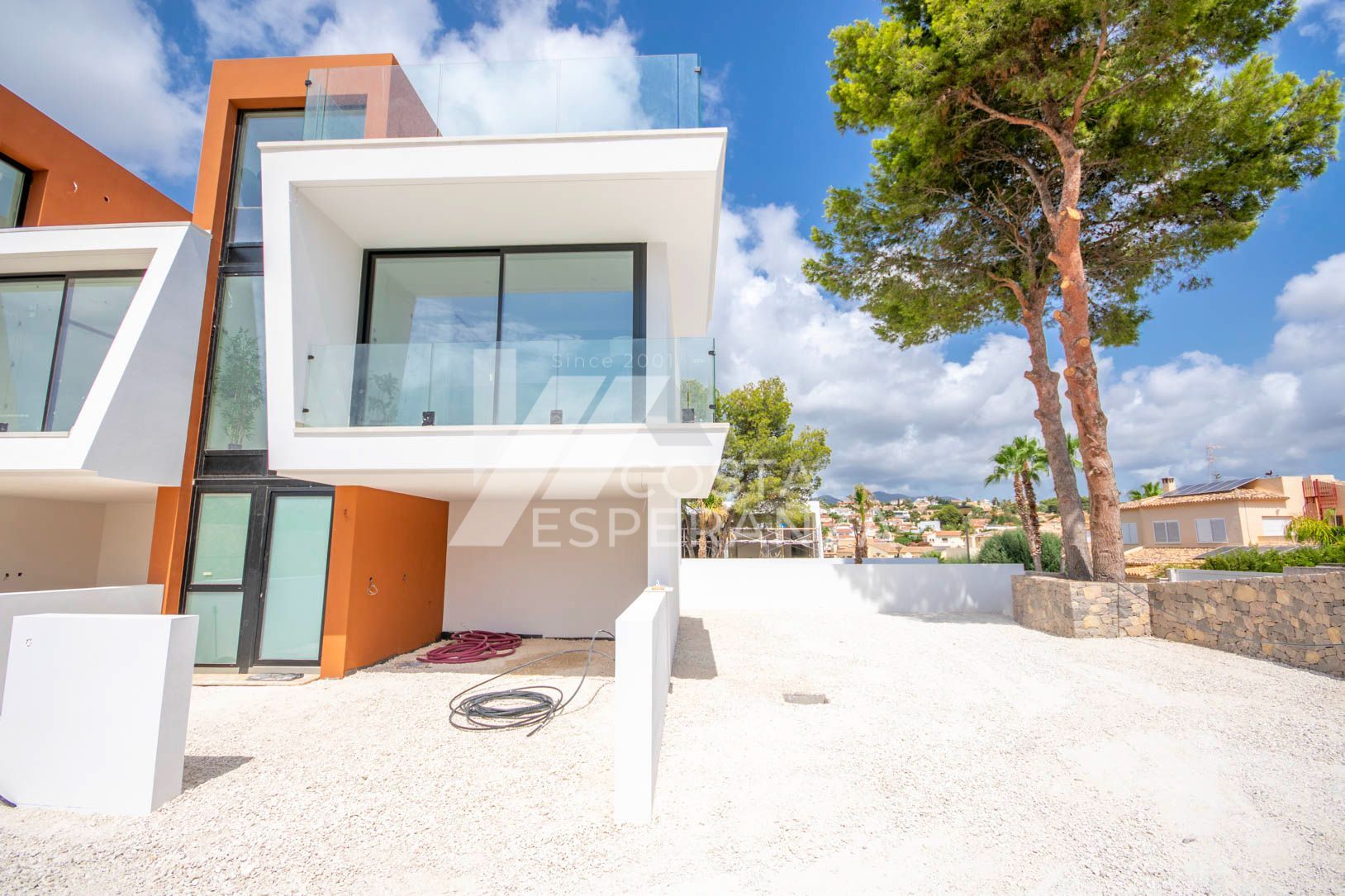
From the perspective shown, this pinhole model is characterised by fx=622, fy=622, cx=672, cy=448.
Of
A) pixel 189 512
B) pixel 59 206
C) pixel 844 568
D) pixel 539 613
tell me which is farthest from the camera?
pixel 844 568

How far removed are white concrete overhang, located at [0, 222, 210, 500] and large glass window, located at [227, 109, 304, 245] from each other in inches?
23.8

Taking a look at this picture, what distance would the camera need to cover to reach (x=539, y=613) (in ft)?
34.7

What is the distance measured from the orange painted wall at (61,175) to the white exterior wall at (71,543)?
4.39m

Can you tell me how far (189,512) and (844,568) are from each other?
1257 cm

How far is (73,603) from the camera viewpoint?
657 cm

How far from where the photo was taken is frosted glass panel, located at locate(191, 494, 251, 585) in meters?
8.20

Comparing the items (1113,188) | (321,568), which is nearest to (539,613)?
(321,568)

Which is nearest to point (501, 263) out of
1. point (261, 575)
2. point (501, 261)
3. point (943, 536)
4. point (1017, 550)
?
point (501, 261)

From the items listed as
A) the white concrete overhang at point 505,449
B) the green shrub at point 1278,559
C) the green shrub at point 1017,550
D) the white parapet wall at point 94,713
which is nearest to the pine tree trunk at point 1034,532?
the green shrub at point 1017,550

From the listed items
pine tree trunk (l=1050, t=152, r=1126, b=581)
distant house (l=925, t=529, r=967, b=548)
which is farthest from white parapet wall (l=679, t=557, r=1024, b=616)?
distant house (l=925, t=529, r=967, b=548)

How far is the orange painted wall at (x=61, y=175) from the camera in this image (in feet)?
30.1

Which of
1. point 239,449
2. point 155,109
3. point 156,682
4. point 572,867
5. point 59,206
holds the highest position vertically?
point 155,109

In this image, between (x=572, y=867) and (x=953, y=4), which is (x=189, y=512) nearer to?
(x=572, y=867)

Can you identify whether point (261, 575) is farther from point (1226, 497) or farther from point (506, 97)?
point (1226, 497)
